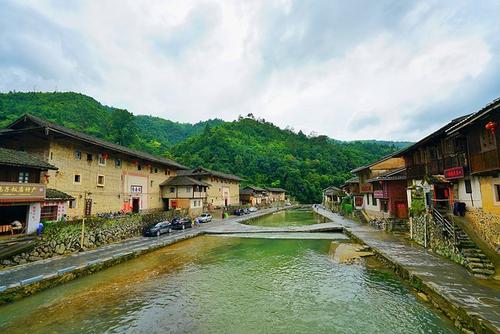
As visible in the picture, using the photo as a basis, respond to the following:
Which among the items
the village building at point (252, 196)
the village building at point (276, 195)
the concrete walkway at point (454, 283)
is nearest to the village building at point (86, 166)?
the concrete walkway at point (454, 283)

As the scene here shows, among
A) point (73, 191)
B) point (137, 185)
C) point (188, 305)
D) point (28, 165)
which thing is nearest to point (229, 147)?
point (137, 185)

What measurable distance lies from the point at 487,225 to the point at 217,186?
43.3 m

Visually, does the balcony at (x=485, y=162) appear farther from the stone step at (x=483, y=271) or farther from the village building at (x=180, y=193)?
the village building at (x=180, y=193)

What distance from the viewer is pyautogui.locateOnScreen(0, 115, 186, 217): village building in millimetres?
21484

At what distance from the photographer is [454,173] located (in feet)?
51.9

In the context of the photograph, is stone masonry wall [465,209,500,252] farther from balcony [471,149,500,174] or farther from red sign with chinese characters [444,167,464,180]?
balcony [471,149,500,174]

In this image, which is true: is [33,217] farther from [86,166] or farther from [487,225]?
[487,225]

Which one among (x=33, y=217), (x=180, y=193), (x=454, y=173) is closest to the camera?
(x=454, y=173)

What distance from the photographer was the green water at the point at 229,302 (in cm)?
884

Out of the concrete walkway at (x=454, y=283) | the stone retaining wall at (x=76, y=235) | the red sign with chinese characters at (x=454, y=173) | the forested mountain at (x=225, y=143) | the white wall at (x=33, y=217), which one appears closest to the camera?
the concrete walkway at (x=454, y=283)

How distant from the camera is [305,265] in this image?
16.1 meters

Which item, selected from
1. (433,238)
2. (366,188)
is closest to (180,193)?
(366,188)

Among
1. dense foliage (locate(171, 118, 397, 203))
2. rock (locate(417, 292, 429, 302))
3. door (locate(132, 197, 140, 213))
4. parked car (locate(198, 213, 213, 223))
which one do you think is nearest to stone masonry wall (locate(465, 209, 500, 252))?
rock (locate(417, 292, 429, 302))

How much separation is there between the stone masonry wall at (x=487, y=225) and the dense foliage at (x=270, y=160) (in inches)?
2901
